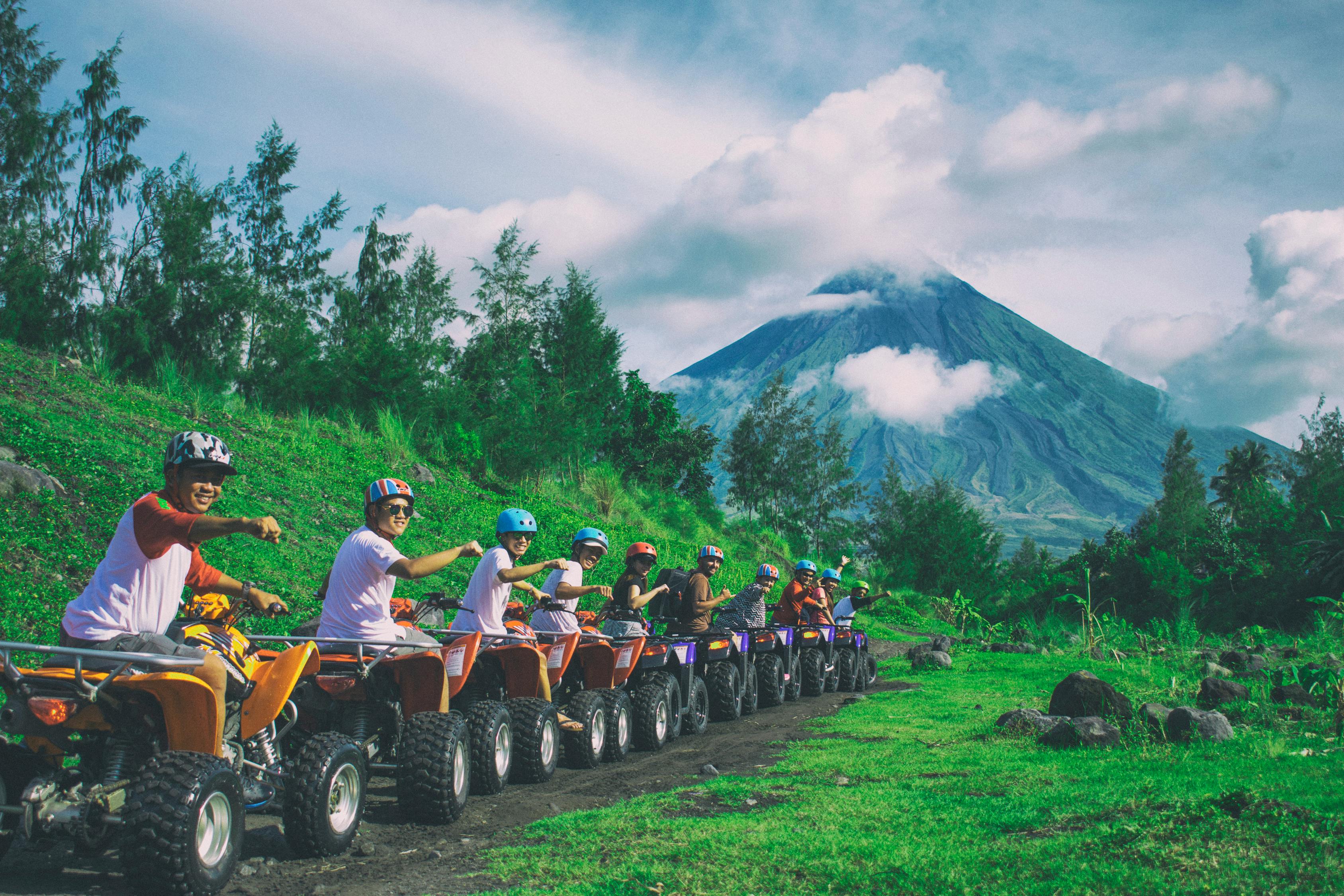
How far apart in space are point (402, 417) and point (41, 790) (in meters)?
23.6

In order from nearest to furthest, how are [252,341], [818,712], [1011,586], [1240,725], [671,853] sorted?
[671,853]
[1240,725]
[818,712]
[252,341]
[1011,586]

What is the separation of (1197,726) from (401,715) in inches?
251

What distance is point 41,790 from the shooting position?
3.93 meters

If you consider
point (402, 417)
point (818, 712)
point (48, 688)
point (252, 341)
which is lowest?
point (818, 712)

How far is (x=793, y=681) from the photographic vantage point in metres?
13.6

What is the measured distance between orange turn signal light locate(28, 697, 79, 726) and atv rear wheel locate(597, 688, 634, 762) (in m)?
4.83

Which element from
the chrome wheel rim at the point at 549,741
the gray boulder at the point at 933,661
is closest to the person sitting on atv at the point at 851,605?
the gray boulder at the point at 933,661

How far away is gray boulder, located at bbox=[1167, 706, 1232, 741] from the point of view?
301 inches

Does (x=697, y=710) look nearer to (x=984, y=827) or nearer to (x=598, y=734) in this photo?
(x=598, y=734)

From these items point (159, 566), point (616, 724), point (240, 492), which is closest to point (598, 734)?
point (616, 724)

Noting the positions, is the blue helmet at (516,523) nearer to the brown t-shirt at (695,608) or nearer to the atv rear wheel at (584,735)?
the atv rear wheel at (584,735)

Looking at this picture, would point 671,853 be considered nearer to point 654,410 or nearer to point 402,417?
point 402,417

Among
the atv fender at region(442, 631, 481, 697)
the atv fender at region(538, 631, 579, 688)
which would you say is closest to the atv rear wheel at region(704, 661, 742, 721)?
the atv fender at region(538, 631, 579, 688)

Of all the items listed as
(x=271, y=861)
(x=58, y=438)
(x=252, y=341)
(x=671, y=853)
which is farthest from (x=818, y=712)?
(x=252, y=341)
